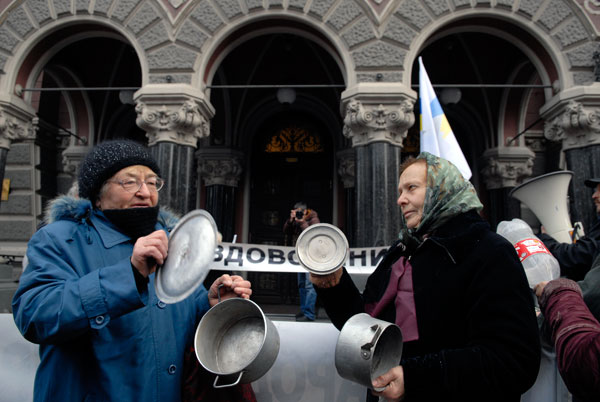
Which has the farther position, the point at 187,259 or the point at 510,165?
the point at 510,165

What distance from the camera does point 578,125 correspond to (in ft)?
18.5

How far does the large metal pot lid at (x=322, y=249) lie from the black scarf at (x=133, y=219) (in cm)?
67

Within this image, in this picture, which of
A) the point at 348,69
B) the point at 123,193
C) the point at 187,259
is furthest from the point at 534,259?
the point at 348,69

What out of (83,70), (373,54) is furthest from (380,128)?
(83,70)

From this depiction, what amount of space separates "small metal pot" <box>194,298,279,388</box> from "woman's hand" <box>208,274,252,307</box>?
0.21 feet

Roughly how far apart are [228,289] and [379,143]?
4.40 metres

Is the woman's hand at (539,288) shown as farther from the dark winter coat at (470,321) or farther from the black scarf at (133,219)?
the black scarf at (133,219)

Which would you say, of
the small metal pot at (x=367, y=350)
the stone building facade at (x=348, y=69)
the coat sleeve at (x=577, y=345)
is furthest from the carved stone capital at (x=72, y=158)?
the coat sleeve at (x=577, y=345)

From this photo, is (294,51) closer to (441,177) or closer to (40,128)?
(40,128)

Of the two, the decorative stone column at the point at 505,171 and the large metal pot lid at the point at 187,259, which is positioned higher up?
the decorative stone column at the point at 505,171

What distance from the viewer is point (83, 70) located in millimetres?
9062

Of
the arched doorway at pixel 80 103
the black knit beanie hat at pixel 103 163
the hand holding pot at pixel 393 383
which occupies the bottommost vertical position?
the hand holding pot at pixel 393 383

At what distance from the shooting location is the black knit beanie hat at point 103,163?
1.51 metres

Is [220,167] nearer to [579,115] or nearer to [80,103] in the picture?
[80,103]
